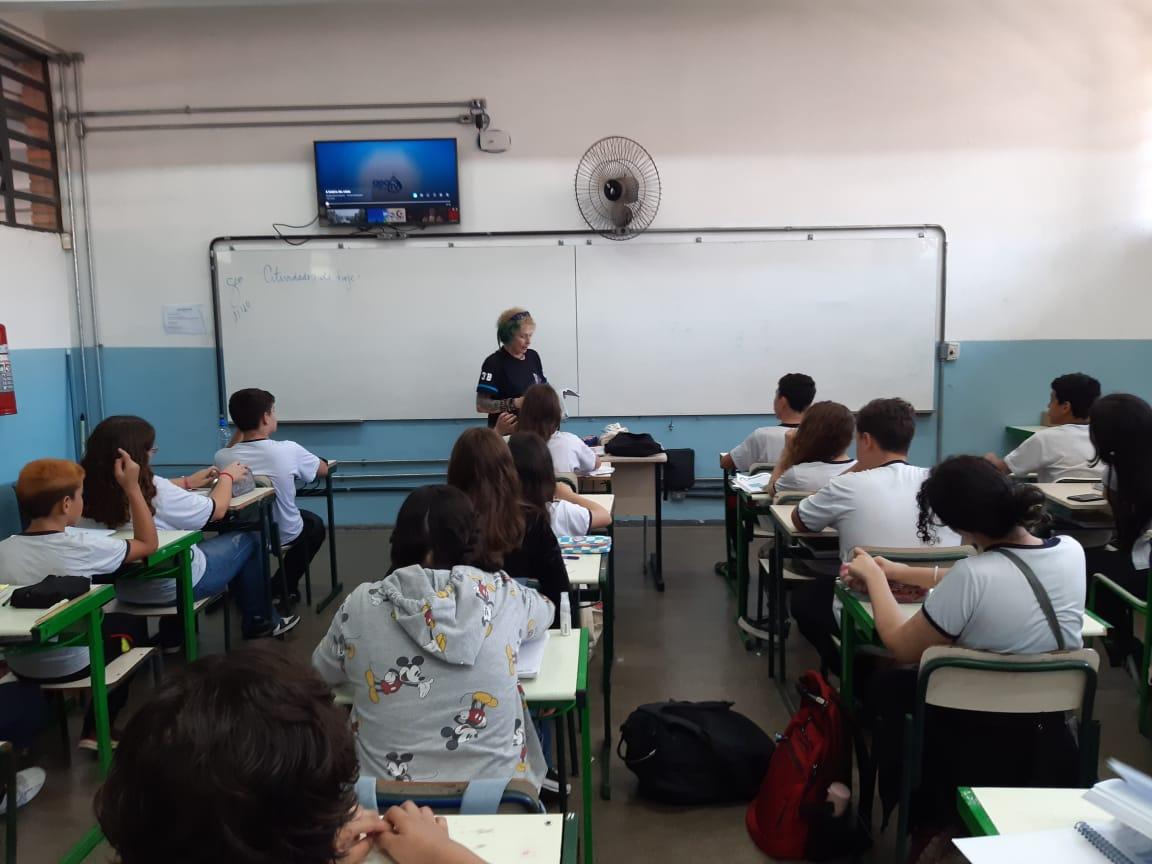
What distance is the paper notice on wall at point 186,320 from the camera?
18.6ft

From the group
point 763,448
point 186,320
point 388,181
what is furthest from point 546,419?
point 186,320

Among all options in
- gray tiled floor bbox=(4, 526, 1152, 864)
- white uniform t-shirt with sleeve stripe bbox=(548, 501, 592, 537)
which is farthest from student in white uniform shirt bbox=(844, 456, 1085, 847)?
white uniform t-shirt with sleeve stripe bbox=(548, 501, 592, 537)

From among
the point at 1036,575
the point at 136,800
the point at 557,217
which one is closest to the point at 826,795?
the point at 1036,575

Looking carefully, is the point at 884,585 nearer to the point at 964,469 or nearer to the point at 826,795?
the point at 964,469

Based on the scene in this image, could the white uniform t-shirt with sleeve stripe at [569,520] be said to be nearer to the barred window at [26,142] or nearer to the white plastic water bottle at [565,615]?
the white plastic water bottle at [565,615]

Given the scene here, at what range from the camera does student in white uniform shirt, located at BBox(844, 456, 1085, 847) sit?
174 centimetres

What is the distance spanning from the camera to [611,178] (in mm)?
5398

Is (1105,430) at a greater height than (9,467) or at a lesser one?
greater

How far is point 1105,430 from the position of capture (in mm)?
2760

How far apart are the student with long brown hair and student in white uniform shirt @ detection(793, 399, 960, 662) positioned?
945 mm

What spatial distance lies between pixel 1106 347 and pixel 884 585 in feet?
15.2

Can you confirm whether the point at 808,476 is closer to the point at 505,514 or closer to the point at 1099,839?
the point at 505,514

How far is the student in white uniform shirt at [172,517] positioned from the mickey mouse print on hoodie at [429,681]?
1883 millimetres

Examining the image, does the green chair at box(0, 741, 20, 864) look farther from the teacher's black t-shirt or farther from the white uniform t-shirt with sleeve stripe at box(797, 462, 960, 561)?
the teacher's black t-shirt
